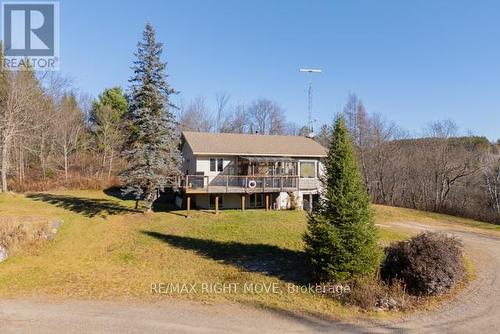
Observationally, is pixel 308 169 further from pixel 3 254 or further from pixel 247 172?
pixel 3 254

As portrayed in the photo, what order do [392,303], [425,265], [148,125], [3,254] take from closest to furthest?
[392,303] → [425,265] → [3,254] → [148,125]

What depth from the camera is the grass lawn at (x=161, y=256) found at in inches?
471

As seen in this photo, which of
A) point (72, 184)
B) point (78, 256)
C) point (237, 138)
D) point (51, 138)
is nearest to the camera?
point (78, 256)

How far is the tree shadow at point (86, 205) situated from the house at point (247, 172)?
5.21 m

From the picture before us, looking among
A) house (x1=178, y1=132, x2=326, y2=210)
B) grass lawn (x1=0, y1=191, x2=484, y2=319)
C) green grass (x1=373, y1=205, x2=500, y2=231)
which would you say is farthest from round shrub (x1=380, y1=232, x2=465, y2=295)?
house (x1=178, y1=132, x2=326, y2=210)

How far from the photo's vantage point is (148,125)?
2186 cm

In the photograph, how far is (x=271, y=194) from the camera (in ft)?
86.3

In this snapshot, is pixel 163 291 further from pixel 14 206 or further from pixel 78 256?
pixel 14 206

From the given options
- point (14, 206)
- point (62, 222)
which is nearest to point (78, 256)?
point (62, 222)

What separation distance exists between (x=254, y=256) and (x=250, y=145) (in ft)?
42.3

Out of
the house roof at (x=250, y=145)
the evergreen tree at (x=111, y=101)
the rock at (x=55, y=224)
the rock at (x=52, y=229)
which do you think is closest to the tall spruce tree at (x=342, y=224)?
the house roof at (x=250, y=145)

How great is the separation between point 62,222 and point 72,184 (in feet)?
54.3

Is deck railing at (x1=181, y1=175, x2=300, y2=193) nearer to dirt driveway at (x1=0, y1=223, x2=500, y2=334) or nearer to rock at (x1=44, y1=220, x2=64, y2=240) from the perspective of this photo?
rock at (x1=44, y1=220, x2=64, y2=240)

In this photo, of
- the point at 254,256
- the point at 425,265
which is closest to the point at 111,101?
the point at 254,256
